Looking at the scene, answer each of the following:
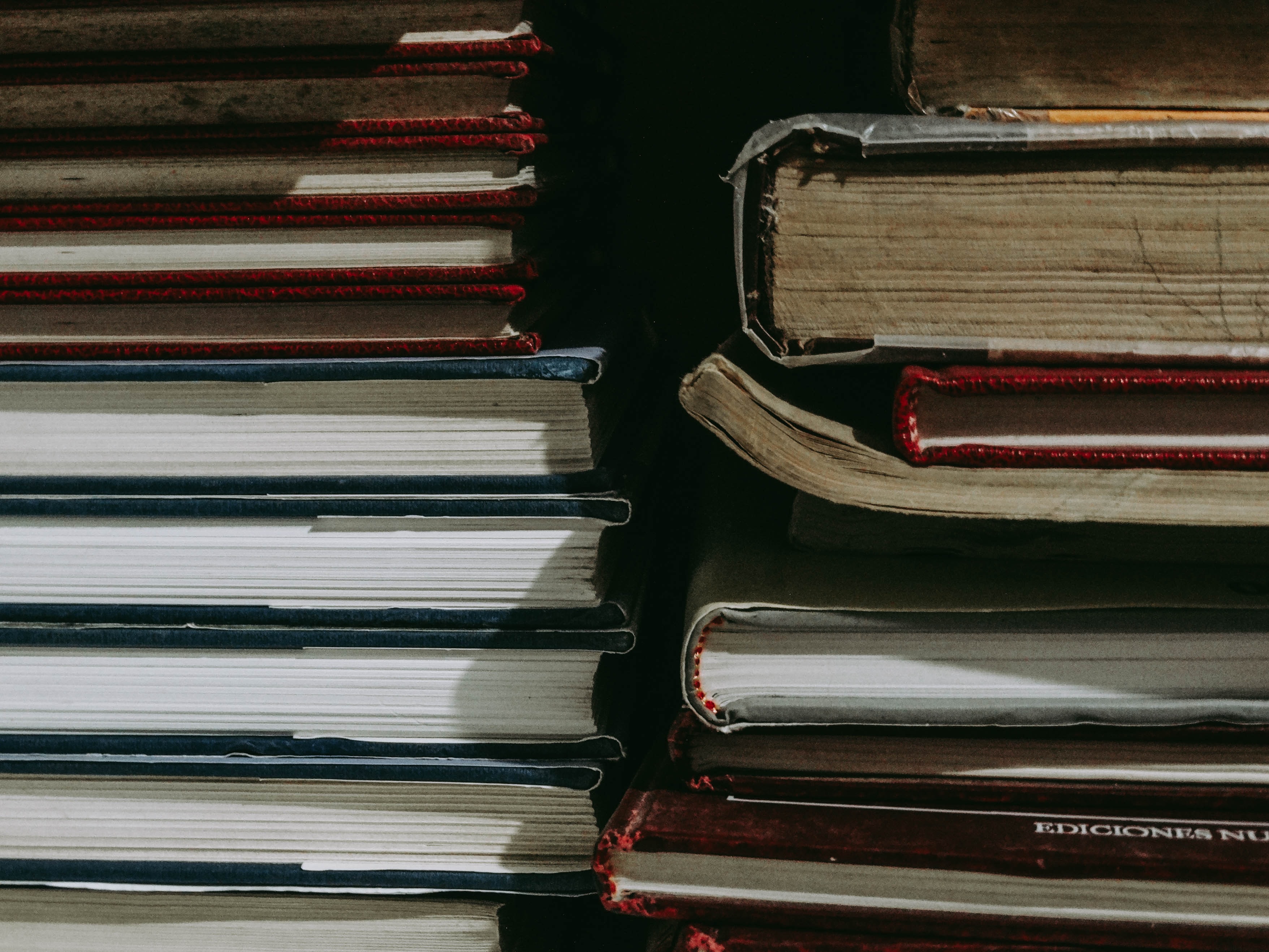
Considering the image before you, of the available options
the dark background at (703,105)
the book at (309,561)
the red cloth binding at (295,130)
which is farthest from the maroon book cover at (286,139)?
the dark background at (703,105)

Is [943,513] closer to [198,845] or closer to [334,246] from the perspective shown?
[334,246]

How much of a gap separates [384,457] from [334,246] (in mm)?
138

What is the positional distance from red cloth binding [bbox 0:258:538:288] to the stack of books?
16cm

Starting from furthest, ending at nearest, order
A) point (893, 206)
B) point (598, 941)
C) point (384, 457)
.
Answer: point (598, 941) → point (384, 457) → point (893, 206)

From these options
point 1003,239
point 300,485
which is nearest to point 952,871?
point 1003,239

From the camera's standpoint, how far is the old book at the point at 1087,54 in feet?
1.74

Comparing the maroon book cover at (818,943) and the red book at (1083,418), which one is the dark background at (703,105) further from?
the maroon book cover at (818,943)

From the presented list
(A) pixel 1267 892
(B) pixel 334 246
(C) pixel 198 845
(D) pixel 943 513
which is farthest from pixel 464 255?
(A) pixel 1267 892

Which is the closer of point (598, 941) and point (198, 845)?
point (198, 845)

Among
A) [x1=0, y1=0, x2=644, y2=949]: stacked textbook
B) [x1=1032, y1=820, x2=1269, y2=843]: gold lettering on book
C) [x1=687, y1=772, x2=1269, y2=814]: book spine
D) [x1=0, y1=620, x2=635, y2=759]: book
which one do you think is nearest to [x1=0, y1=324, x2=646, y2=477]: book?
[x1=0, y1=0, x2=644, y2=949]: stacked textbook

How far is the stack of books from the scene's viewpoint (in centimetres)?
49

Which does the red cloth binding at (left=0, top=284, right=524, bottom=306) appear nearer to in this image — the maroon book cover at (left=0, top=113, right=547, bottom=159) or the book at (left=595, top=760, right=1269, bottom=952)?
the maroon book cover at (left=0, top=113, right=547, bottom=159)

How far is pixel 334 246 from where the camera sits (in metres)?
0.58

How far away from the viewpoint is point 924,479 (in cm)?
50
